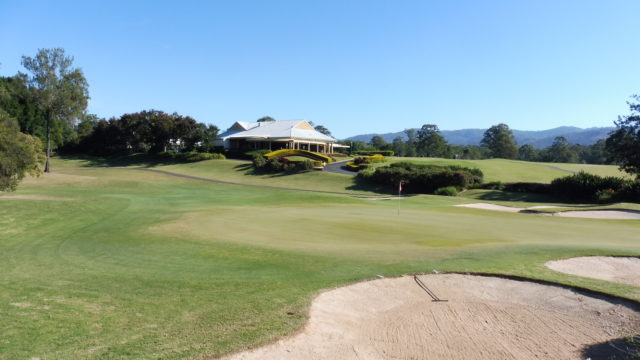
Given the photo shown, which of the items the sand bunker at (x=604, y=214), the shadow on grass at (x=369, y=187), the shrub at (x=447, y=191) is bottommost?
the shadow on grass at (x=369, y=187)

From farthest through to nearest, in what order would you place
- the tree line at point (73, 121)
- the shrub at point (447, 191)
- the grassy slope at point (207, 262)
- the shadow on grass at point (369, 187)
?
the tree line at point (73, 121), the shadow on grass at point (369, 187), the shrub at point (447, 191), the grassy slope at point (207, 262)

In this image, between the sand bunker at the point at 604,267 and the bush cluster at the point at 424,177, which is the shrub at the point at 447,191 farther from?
the sand bunker at the point at 604,267

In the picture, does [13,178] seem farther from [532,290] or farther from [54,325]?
[532,290]

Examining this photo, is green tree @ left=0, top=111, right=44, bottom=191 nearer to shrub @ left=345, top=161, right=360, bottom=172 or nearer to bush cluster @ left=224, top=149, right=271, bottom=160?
shrub @ left=345, top=161, right=360, bottom=172

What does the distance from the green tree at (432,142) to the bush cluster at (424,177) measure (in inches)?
2623

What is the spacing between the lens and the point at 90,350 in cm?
591

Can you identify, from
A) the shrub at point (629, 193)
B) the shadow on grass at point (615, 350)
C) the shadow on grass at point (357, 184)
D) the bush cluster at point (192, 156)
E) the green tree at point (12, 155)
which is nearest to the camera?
the shadow on grass at point (615, 350)

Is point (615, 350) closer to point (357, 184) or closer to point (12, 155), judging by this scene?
point (12, 155)

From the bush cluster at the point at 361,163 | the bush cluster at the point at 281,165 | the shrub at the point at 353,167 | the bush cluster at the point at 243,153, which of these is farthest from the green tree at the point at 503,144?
the bush cluster at the point at 281,165

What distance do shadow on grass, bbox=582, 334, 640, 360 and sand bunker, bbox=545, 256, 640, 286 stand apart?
12.1 ft

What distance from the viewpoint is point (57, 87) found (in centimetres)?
5819

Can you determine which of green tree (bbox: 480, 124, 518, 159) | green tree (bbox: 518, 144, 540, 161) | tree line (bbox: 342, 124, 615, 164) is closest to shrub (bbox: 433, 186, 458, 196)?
tree line (bbox: 342, 124, 615, 164)

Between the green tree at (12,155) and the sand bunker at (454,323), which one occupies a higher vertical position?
the green tree at (12,155)

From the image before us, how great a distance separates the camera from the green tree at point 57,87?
56.9 meters
